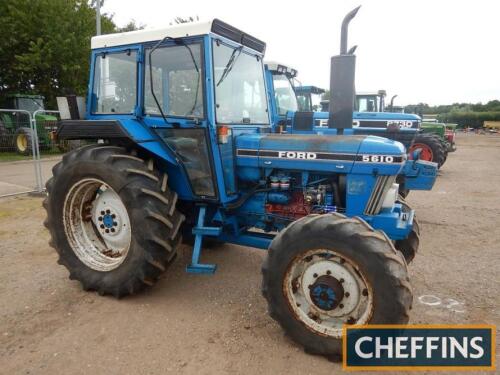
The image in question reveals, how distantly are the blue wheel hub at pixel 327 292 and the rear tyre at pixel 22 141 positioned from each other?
568 inches

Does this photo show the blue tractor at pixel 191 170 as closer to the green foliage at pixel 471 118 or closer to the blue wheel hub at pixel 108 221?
the blue wheel hub at pixel 108 221

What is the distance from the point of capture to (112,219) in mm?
3734

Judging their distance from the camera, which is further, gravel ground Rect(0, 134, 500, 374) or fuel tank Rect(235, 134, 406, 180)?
fuel tank Rect(235, 134, 406, 180)

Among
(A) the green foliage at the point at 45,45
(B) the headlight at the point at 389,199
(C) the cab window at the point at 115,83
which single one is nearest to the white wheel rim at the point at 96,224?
(C) the cab window at the point at 115,83

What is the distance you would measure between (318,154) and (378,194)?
630 millimetres

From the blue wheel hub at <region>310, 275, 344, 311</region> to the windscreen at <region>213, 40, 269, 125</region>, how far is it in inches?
66.7

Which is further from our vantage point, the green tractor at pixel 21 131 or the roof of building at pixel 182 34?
the green tractor at pixel 21 131

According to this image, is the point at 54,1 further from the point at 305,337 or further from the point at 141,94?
the point at 305,337

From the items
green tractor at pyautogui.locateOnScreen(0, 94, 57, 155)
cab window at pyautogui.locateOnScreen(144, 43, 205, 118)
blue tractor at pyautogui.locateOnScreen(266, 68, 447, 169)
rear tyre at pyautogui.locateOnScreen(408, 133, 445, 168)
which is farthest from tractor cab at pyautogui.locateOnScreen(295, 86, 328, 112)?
green tractor at pyautogui.locateOnScreen(0, 94, 57, 155)

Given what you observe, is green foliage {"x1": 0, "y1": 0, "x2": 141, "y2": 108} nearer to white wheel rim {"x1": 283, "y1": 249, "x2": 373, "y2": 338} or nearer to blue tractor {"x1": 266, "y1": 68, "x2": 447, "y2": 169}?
blue tractor {"x1": 266, "y1": 68, "x2": 447, "y2": 169}

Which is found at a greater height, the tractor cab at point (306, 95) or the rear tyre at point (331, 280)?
the tractor cab at point (306, 95)

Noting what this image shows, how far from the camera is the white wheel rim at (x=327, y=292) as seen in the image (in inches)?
106

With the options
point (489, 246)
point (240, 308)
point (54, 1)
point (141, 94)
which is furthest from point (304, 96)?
point (54, 1)

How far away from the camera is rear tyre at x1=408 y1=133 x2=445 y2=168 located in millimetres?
10906
